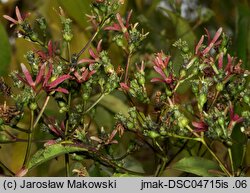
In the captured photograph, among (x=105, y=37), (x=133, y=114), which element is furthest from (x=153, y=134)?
(x=105, y=37)

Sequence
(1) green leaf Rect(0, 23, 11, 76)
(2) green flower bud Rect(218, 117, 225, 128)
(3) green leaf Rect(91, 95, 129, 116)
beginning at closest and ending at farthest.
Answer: (2) green flower bud Rect(218, 117, 225, 128) < (1) green leaf Rect(0, 23, 11, 76) < (3) green leaf Rect(91, 95, 129, 116)

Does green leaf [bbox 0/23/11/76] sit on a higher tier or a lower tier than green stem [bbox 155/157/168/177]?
higher

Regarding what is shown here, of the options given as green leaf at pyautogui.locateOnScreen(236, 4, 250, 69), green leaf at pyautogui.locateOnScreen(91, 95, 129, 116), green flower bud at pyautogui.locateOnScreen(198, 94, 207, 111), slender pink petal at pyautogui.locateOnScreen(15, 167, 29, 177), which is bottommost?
slender pink petal at pyautogui.locateOnScreen(15, 167, 29, 177)

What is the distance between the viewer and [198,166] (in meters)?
0.75

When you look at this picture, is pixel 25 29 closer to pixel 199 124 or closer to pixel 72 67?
pixel 72 67

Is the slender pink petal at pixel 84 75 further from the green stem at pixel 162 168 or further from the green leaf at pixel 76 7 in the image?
the green leaf at pixel 76 7

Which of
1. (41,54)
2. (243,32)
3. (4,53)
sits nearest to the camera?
(41,54)

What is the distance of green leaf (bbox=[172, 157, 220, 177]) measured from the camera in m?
0.74

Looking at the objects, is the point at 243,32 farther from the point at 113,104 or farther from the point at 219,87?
the point at 219,87

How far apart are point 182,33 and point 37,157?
58 cm

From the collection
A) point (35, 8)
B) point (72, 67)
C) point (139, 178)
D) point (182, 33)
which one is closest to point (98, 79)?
point (72, 67)

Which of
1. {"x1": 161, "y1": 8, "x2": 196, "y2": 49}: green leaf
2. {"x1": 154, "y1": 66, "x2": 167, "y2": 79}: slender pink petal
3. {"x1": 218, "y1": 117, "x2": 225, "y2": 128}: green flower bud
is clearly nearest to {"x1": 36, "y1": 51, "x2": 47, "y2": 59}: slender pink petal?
{"x1": 154, "y1": 66, "x2": 167, "y2": 79}: slender pink petal

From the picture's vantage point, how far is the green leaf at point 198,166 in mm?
742

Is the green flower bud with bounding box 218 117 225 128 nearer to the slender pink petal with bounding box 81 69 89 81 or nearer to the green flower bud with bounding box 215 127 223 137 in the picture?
the green flower bud with bounding box 215 127 223 137
